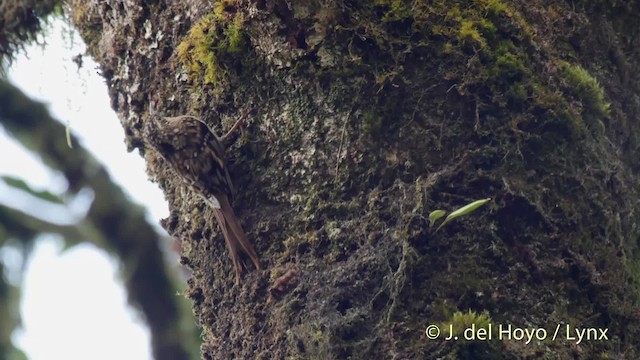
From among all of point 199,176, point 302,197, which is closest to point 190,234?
point 199,176

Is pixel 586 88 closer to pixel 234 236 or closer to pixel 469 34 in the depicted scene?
pixel 469 34

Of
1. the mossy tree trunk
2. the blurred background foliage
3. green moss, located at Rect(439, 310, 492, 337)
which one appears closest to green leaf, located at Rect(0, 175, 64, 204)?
the blurred background foliage

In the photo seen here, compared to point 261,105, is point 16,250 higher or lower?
higher

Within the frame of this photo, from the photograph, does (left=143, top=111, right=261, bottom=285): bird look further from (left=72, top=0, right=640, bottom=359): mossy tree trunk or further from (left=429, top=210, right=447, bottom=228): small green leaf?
(left=429, top=210, right=447, bottom=228): small green leaf

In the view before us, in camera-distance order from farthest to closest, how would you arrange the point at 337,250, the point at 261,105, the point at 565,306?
the point at 261,105, the point at 337,250, the point at 565,306

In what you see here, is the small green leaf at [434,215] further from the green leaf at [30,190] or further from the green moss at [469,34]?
the green leaf at [30,190]

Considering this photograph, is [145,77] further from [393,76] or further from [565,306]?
[565,306]

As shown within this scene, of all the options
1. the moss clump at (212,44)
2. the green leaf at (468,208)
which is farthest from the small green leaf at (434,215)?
the moss clump at (212,44)

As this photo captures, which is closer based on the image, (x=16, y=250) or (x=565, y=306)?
(x=565, y=306)
